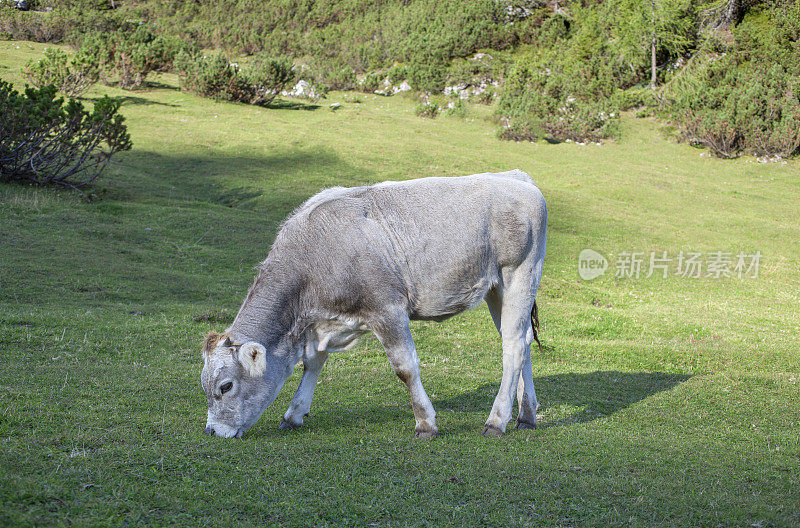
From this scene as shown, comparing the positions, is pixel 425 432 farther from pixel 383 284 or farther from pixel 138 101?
pixel 138 101

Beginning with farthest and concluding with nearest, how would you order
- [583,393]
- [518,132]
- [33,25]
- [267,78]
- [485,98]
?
1. [33,25]
2. [485,98]
3. [267,78]
4. [518,132]
5. [583,393]

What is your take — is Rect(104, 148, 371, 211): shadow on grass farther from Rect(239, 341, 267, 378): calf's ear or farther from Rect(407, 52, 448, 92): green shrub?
Rect(407, 52, 448, 92): green shrub

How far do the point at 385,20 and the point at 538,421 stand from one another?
176 feet

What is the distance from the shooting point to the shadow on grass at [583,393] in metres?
8.82

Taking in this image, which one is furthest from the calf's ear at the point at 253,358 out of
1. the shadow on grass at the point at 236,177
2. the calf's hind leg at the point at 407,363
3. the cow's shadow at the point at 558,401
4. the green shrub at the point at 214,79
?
the green shrub at the point at 214,79

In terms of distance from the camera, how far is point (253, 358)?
6645 millimetres

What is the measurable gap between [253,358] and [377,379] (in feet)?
11.8

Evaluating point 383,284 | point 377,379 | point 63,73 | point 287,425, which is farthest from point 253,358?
point 63,73

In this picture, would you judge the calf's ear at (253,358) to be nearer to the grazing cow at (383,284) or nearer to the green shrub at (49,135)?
the grazing cow at (383,284)

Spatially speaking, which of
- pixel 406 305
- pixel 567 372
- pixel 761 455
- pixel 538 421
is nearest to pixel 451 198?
pixel 406 305

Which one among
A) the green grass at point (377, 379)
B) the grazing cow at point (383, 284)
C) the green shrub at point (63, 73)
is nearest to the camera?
the green grass at point (377, 379)

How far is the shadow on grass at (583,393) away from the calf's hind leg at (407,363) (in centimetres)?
164

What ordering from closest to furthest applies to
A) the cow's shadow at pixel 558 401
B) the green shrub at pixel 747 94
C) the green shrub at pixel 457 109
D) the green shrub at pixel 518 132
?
the cow's shadow at pixel 558 401 < the green shrub at pixel 747 94 < the green shrub at pixel 518 132 < the green shrub at pixel 457 109

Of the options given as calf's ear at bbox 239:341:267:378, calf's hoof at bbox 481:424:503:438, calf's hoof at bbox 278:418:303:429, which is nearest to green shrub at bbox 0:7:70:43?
calf's hoof at bbox 278:418:303:429
